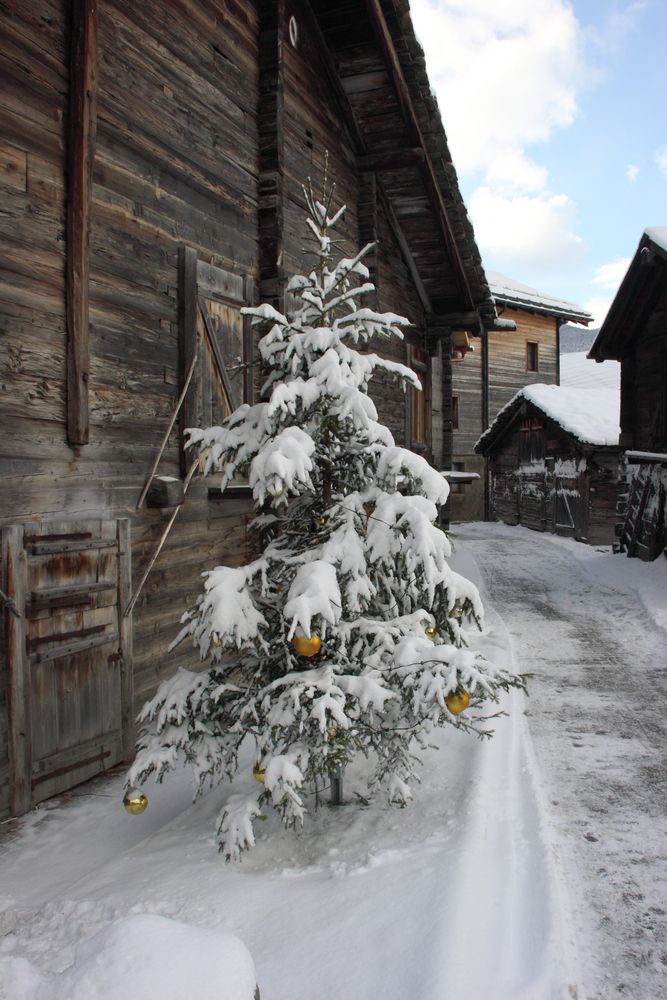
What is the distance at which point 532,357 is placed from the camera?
2778cm

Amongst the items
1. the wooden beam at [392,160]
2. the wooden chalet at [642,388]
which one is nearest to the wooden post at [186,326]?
the wooden beam at [392,160]

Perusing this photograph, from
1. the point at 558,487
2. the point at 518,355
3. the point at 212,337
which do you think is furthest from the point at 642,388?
the point at 518,355

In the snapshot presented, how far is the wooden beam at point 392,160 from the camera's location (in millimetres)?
9000

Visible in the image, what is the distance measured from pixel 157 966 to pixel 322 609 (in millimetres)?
1471

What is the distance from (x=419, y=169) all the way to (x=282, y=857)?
894 cm

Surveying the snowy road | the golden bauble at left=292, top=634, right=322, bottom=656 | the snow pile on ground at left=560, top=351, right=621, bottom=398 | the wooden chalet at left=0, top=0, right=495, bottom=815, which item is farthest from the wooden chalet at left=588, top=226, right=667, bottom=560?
the snow pile on ground at left=560, top=351, right=621, bottom=398

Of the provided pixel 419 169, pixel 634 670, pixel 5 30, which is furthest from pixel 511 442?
pixel 5 30

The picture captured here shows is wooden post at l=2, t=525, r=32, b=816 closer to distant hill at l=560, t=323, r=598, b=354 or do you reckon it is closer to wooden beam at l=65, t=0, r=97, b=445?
wooden beam at l=65, t=0, r=97, b=445

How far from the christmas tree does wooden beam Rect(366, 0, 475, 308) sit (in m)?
4.99

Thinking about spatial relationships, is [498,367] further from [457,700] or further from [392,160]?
[457,700]

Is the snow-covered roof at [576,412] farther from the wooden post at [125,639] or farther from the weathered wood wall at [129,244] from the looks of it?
the wooden post at [125,639]

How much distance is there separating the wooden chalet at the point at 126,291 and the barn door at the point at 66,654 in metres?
0.02

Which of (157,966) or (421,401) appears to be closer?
(157,966)

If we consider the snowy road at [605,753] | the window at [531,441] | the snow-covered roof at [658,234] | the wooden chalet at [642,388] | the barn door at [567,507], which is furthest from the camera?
the window at [531,441]
